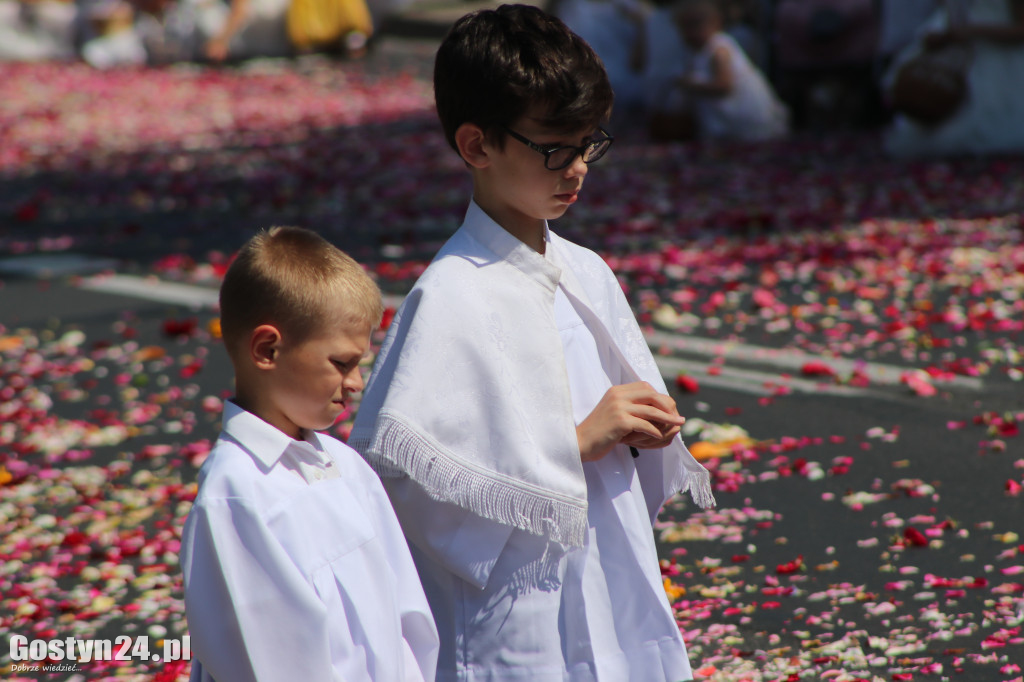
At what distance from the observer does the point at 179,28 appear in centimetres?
2219

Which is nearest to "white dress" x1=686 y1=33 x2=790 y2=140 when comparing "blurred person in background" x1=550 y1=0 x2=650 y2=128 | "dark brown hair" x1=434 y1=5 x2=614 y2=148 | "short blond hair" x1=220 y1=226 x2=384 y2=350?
"blurred person in background" x1=550 y1=0 x2=650 y2=128

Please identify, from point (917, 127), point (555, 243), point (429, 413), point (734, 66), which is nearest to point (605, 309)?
point (555, 243)

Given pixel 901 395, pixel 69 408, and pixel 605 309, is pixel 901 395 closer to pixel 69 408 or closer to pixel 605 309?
pixel 605 309

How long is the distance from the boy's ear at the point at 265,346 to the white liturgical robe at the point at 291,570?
0.28 feet

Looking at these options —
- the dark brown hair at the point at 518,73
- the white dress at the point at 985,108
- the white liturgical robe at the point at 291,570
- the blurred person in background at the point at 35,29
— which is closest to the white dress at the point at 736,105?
the white dress at the point at 985,108

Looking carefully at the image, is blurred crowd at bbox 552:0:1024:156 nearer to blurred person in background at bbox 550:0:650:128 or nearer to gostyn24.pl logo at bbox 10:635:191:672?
blurred person in background at bbox 550:0:650:128

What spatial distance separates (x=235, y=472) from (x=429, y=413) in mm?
433

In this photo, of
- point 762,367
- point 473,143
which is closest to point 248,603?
point 473,143

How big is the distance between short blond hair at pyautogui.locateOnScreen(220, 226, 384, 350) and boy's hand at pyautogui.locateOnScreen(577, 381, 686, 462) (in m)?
0.49

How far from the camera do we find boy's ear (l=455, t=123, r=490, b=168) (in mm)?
2223

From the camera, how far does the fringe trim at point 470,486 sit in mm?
2131

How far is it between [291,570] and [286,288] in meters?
0.43

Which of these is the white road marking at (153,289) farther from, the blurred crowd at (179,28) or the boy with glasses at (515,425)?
the blurred crowd at (179,28)

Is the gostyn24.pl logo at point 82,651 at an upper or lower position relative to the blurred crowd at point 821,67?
lower
